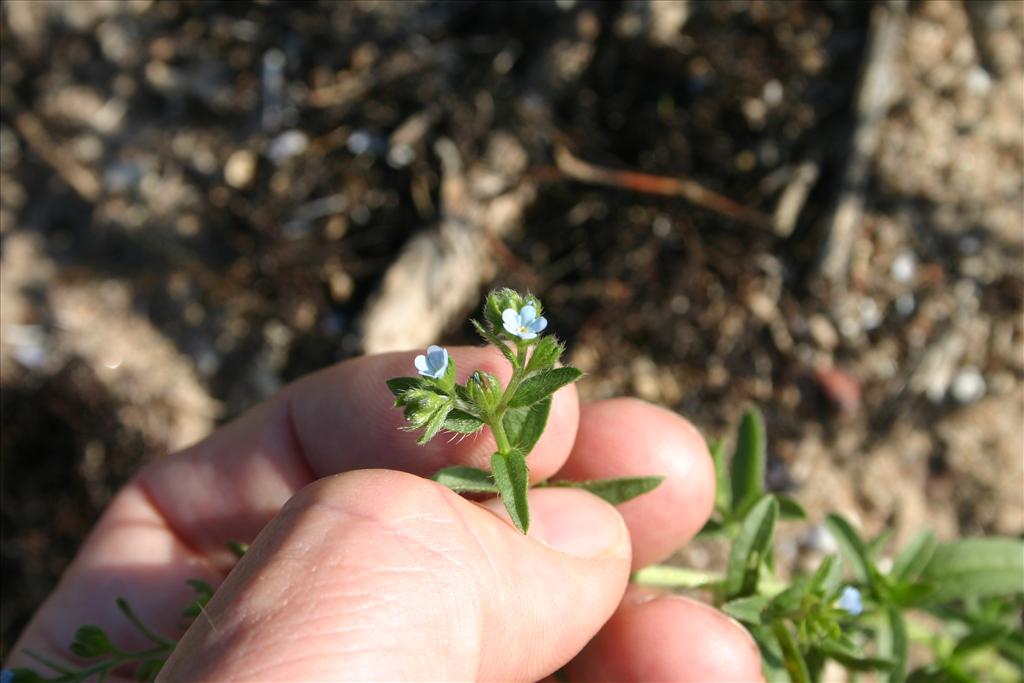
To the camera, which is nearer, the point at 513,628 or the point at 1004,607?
the point at 513,628

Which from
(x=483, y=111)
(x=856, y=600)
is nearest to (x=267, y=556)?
(x=856, y=600)

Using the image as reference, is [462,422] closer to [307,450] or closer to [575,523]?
[575,523]

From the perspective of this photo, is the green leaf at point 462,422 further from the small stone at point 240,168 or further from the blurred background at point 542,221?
the small stone at point 240,168

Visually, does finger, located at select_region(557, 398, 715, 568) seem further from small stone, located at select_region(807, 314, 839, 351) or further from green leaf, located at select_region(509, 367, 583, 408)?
small stone, located at select_region(807, 314, 839, 351)

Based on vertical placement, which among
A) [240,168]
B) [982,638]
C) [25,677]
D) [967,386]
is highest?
[240,168]

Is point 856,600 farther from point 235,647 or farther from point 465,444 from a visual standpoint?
point 235,647

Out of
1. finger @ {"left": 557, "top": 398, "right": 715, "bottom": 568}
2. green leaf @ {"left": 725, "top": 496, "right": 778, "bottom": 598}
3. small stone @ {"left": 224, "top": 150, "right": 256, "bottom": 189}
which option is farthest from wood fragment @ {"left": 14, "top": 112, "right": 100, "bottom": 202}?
green leaf @ {"left": 725, "top": 496, "right": 778, "bottom": 598}

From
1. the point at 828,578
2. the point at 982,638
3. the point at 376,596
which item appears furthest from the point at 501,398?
the point at 982,638
